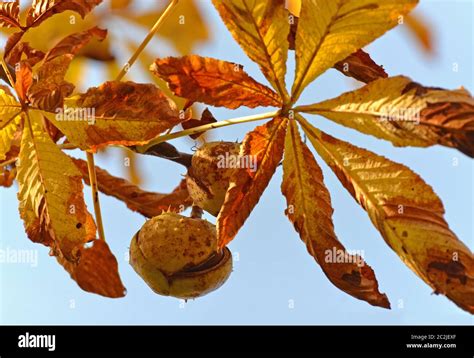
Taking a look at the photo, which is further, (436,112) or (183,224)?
(183,224)

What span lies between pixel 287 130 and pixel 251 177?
12 cm

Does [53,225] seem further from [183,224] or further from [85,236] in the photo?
[183,224]

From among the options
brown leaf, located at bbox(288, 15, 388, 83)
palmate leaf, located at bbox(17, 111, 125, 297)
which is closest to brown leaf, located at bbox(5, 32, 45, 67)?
palmate leaf, located at bbox(17, 111, 125, 297)

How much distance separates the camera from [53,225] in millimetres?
1154

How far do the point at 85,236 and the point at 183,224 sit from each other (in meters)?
0.23

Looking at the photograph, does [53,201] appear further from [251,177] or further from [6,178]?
[6,178]

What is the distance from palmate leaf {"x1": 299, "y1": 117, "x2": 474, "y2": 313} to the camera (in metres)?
1.02

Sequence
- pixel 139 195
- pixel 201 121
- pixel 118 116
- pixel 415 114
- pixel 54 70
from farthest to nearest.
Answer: pixel 139 195, pixel 201 121, pixel 54 70, pixel 118 116, pixel 415 114

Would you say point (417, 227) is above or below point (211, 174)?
below

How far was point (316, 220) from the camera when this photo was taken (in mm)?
1175

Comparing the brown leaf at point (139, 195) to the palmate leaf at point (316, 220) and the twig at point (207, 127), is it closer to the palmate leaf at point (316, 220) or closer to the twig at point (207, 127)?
the twig at point (207, 127)

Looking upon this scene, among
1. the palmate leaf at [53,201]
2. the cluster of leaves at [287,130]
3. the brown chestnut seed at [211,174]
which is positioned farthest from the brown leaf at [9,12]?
the brown chestnut seed at [211,174]

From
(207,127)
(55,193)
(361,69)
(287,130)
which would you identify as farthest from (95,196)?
(361,69)

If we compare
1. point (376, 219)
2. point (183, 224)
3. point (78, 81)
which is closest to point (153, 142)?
point (183, 224)
